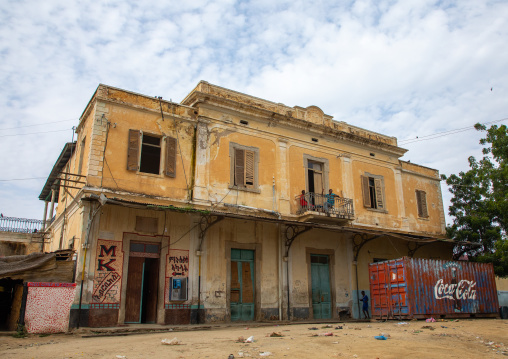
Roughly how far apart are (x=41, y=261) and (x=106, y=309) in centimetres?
230

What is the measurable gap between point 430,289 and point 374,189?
20.3 feet

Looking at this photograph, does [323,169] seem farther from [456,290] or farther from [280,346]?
[280,346]

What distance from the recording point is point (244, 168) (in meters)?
16.7

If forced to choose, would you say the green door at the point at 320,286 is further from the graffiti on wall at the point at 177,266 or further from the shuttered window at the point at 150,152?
the shuttered window at the point at 150,152

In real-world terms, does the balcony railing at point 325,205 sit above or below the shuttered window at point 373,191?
below

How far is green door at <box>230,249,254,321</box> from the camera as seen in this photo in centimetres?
1543

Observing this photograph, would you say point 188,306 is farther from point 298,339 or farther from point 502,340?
point 502,340

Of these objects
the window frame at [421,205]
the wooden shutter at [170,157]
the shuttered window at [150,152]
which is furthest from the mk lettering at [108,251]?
the window frame at [421,205]

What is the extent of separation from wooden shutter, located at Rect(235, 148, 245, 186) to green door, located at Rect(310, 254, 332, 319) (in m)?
4.37

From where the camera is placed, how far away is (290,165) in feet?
59.2

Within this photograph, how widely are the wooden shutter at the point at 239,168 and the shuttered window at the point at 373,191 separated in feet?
20.7

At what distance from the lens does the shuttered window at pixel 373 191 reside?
1997 cm

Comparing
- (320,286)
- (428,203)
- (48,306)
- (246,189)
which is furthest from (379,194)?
(48,306)

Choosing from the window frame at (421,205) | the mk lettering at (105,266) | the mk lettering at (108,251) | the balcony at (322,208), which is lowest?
the mk lettering at (105,266)
